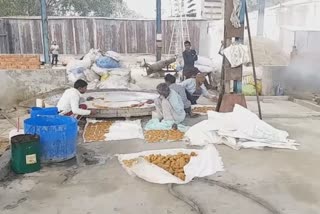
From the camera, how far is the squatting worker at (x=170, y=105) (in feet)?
20.9

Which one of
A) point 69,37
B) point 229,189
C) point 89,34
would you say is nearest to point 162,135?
point 229,189

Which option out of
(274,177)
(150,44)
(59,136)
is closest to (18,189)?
(59,136)

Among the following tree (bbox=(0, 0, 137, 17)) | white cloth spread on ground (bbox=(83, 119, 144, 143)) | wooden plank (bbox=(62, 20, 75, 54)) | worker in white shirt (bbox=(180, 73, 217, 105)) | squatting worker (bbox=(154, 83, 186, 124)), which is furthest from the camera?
tree (bbox=(0, 0, 137, 17))

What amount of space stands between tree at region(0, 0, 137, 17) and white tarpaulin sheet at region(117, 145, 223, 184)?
2003 cm

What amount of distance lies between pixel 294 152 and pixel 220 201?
215 centimetres

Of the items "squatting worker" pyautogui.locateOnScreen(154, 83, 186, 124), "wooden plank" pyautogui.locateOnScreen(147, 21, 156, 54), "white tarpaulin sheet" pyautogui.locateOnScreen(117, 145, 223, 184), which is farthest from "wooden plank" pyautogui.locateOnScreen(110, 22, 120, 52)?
"white tarpaulin sheet" pyautogui.locateOnScreen(117, 145, 223, 184)

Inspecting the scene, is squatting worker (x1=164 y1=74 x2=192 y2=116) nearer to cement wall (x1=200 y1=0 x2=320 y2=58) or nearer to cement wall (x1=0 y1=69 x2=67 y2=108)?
cement wall (x1=0 y1=69 x2=67 y2=108)

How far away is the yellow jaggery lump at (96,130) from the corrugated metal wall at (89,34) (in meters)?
13.7

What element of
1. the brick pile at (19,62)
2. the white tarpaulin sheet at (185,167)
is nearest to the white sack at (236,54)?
the white tarpaulin sheet at (185,167)

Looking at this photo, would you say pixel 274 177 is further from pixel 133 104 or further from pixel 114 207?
pixel 133 104

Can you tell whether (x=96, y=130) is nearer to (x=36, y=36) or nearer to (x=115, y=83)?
(x=115, y=83)

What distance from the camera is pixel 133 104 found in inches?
303

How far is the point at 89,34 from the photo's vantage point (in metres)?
19.8

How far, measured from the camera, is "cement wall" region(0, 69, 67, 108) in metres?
9.43
